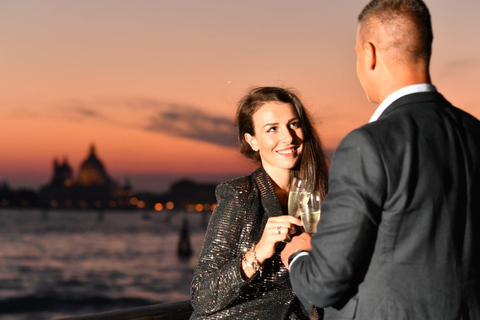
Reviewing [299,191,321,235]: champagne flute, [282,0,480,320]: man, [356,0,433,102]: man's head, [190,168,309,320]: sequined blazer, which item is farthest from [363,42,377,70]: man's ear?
[190,168,309,320]: sequined blazer

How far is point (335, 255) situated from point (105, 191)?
419ft

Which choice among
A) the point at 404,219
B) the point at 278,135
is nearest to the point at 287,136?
the point at 278,135

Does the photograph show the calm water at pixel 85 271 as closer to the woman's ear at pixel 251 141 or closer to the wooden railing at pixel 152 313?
the wooden railing at pixel 152 313

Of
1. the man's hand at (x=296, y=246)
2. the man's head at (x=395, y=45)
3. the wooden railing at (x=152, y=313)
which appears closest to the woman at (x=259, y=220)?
the man's hand at (x=296, y=246)

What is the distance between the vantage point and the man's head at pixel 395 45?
198cm

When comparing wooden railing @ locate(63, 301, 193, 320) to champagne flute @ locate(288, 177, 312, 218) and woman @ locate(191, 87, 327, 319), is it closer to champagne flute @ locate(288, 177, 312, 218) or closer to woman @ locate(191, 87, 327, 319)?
woman @ locate(191, 87, 327, 319)

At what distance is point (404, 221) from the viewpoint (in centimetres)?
180

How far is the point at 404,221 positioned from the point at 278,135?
1.40 meters

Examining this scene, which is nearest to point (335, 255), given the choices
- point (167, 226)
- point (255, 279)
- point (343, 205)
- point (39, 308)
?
point (343, 205)

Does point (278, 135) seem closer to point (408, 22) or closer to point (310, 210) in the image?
point (310, 210)

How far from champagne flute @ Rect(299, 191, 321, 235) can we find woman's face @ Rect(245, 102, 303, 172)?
0.70 metres

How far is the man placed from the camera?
1795mm

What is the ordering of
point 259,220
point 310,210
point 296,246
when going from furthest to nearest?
point 259,220, point 310,210, point 296,246

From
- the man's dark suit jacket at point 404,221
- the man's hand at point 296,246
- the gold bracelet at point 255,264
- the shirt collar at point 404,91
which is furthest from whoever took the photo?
the gold bracelet at point 255,264
